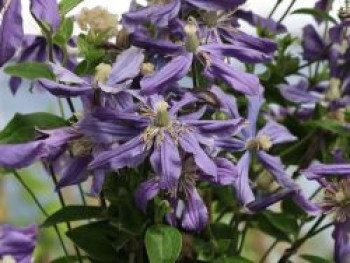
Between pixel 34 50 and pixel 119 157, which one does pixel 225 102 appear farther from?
pixel 34 50

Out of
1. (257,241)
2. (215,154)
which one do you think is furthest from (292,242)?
(257,241)

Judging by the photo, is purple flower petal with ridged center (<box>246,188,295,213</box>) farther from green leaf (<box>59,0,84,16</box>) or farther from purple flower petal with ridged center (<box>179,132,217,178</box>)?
green leaf (<box>59,0,84,16</box>)

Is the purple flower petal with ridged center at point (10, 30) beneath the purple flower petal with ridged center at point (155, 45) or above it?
above

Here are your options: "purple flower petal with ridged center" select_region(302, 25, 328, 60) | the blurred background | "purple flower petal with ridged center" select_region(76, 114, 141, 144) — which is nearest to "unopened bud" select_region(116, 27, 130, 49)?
"purple flower petal with ridged center" select_region(76, 114, 141, 144)

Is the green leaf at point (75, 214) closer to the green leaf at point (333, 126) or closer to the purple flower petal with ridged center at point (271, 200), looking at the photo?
the purple flower petal with ridged center at point (271, 200)

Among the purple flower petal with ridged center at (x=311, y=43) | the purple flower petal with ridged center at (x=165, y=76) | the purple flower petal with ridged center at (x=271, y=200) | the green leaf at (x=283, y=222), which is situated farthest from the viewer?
the purple flower petal with ridged center at (x=311, y=43)

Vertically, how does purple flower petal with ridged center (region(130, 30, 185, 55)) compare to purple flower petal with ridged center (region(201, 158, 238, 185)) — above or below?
above

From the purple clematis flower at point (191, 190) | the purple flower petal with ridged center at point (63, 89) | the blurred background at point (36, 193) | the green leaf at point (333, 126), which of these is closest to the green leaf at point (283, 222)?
the green leaf at point (333, 126)
